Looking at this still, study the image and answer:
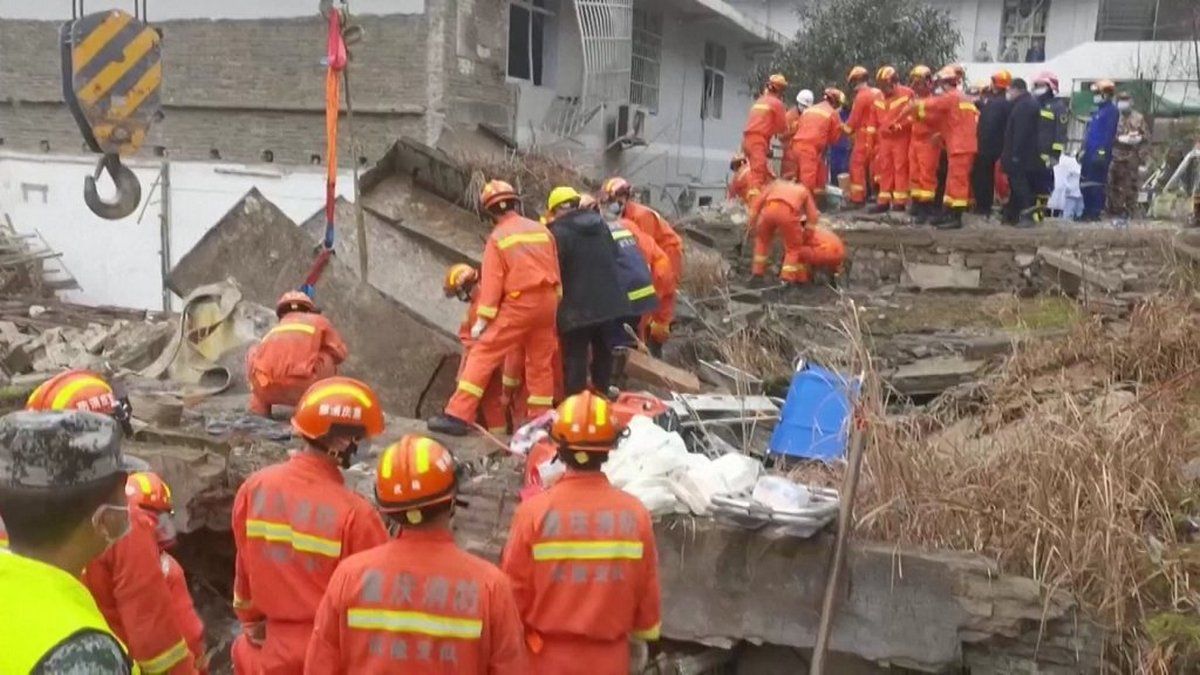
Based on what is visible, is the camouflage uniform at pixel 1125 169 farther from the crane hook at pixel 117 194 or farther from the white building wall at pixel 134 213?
the crane hook at pixel 117 194

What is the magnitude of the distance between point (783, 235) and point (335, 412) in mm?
7246

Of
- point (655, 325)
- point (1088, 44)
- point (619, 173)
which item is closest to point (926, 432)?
point (655, 325)

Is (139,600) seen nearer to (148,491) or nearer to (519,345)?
(148,491)

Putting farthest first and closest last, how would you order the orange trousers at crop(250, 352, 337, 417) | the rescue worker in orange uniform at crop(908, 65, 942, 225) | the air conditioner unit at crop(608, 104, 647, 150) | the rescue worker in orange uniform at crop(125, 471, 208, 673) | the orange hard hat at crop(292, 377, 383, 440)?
the air conditioner unit at crop(608, 104, 647, 150), the rescue worker in orange uniform at crop(908, 65, 942, 225), the orange trousers at crop(250, 352, 337, 417), the rescue worker in orange uniform at crop(125, 471, 208, 673), the orange hard hat at crop(292, 377, 383, 440)

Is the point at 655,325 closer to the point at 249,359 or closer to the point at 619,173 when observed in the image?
the point at 249,359

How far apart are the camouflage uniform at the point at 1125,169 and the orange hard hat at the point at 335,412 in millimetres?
13014

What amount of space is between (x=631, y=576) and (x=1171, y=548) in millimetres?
2154

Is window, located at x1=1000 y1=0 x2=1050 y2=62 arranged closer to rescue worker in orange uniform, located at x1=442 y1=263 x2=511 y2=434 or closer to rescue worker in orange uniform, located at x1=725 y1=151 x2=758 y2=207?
rescue worker in orange uniform, located at x1=725 y1=151 x2=758 y2=207

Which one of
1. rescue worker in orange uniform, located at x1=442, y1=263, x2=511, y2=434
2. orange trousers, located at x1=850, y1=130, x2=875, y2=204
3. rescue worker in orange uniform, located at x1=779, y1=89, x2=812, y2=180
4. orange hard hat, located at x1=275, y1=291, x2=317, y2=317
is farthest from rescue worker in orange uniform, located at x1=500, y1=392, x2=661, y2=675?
orange trousers, located at x1=850, y1=130, x2=875, y2=204

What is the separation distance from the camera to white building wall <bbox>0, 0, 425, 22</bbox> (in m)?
11.7

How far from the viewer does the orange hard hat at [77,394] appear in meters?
4.07

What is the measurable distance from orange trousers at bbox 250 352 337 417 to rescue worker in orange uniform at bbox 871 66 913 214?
780cm

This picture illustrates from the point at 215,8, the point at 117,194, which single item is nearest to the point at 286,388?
the point at 117,194

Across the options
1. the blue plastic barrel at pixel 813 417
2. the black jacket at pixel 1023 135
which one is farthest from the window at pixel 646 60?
the blue plastic barrel at pixel 813 417
